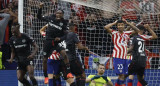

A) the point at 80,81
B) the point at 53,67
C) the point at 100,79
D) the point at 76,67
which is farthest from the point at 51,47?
the point at 100,79

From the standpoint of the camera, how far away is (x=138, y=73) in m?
13.0

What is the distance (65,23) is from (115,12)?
1421 mm

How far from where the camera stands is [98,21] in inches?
567

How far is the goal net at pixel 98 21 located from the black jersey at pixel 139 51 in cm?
71

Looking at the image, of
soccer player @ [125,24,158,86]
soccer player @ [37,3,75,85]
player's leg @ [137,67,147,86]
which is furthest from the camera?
player's leg @ [137,67,147,86]

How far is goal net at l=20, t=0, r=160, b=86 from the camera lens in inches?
495

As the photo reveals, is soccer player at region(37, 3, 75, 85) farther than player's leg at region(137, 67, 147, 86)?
No

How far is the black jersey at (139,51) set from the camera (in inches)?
504

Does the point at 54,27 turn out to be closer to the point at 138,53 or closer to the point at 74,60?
the point at 74,60

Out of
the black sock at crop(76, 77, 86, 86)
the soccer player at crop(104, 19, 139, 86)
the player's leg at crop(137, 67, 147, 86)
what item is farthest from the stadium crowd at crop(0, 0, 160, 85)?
the black sock at crop(76, 77, 86, 86)

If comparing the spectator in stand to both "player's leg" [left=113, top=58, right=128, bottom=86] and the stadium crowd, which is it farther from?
"player's leg" [left=113, top=58, right=128, bottom=86]

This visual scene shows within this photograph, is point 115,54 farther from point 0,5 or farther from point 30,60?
point 0,5

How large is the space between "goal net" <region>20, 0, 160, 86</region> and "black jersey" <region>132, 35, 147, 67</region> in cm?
71

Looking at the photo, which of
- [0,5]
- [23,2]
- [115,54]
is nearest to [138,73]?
[115,54]
